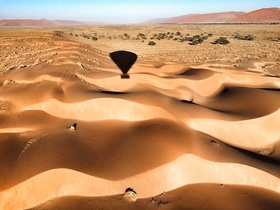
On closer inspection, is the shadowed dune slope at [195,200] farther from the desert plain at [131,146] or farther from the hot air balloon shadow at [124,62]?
the hot air balloon shadow at [124,62]

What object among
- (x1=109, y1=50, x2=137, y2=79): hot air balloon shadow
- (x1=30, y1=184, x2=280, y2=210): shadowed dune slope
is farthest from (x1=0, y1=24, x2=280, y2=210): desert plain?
(x1=109, y1=50, x2=137, y2=79): hot air balloon shadow

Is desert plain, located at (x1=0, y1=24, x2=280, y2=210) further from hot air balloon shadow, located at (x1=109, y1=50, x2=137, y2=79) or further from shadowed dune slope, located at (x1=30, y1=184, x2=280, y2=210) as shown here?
hot air balloon shadow, located at (x1=109, y1=50, x2=137, y2=79)

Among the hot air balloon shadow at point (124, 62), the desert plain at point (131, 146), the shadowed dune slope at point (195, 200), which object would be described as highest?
the hot air balloon shadow at point (124, 62)

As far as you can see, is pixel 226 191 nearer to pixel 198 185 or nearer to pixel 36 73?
pixel 198 185

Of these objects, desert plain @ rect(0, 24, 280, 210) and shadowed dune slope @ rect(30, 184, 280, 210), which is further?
desert plain @ rect(0, 24, 280, 210)

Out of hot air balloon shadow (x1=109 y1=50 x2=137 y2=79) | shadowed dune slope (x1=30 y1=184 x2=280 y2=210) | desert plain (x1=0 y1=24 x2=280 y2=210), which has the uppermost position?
hot air balloon shadow (x1=109 y1=50 x2=137 y2=79)

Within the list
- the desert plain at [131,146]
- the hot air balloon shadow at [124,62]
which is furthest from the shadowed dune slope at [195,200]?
the hot air balloon shadow at [124,62]

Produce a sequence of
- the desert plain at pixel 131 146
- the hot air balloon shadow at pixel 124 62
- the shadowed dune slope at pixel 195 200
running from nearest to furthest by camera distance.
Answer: the shadowed dune slope at pixel 195 200 < the desert plain at pixel 131 146 < the hot air balloon shadow at pixel 124 62

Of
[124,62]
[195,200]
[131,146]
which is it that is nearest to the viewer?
[195,200]

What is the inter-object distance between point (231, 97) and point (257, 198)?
511 centimetres

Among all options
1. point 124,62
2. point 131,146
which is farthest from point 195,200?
point 124,62

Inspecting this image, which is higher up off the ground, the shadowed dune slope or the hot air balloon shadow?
the hot air balloon shadow

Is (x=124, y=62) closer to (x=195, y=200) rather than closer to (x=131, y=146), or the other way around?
(x=131, y=146)

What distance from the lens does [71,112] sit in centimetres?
715
